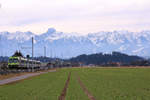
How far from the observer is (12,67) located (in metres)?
90.9

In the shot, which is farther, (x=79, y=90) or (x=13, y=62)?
(x=13, y=62)

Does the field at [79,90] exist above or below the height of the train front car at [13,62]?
below

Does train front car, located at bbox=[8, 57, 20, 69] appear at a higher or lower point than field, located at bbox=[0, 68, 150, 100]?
higher

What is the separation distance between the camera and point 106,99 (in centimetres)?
2125

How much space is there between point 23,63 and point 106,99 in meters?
79.0

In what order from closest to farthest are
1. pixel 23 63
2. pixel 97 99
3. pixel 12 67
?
pixel 97 99 → pixel 12 67 → pixel 23 63

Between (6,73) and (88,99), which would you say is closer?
(88,99)

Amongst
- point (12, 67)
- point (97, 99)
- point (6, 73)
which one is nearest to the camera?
point (97, 99)

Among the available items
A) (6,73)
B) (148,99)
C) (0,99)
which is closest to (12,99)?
(0,99)

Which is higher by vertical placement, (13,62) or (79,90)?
(13,62)

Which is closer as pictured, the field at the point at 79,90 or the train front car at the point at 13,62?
the field at the point at 79,90

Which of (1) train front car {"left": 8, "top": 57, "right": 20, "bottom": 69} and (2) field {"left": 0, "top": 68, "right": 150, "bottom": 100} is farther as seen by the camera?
(1) train front car {"left": 8, "top": 57, "right": 20, "bottom": 69}

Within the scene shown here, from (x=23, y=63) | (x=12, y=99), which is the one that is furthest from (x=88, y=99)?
(x=23, y=63)

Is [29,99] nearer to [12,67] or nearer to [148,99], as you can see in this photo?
[148,99]
